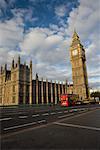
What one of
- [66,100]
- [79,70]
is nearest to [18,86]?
[66,100]

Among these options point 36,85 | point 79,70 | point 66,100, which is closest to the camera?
point 66,100

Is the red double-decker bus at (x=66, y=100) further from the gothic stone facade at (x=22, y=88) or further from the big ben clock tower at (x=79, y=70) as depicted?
the big ben clock tower at (x=79, y=70)

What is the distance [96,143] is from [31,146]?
2.48 m

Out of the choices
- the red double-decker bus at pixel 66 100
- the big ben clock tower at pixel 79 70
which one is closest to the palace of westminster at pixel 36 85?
the big ben clock tower at pixel 79 70

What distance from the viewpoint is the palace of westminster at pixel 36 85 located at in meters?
79.5

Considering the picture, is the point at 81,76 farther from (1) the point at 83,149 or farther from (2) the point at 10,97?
(1) the point at 83,149

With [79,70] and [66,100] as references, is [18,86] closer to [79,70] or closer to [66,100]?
[66,100]

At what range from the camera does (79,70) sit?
10062cm

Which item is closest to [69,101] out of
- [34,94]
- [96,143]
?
[96,143]

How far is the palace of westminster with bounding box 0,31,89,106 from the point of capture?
7950 centimetres

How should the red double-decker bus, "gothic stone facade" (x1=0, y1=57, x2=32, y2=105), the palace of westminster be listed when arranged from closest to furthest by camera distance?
the red double-decker bus
"gothic stone facade" (x1=0, y1=57, x2=32, y2=105)
the palace of westminster

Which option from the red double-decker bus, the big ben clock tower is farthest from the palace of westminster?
the red double-decker bus

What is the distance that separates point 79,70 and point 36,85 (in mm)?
29757

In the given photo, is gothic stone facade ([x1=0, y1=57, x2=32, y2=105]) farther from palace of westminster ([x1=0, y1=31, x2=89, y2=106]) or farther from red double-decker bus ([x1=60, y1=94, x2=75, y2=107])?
red double-decker bus ([x1=60, y1=94, x2=75, y2=107])
